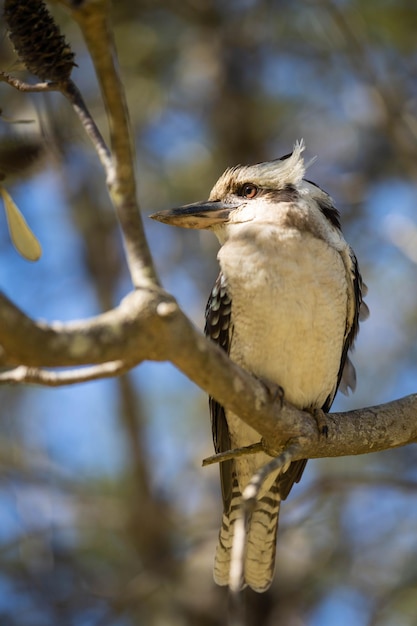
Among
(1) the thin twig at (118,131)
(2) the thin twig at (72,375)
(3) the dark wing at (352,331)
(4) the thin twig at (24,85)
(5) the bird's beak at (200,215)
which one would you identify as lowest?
(2) the thin twig at (72,375)

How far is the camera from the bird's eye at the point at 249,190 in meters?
4.23

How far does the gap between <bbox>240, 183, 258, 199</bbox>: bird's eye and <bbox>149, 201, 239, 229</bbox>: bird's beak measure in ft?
0.33

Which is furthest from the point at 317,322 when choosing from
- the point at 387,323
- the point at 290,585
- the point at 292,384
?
the point at 387,323

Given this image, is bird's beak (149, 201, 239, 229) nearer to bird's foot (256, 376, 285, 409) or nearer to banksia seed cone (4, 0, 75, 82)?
bird's foot (256, 376, 285, 409)

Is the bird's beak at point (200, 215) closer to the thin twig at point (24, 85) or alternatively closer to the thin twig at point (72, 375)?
the thin twig at point (24, 85)

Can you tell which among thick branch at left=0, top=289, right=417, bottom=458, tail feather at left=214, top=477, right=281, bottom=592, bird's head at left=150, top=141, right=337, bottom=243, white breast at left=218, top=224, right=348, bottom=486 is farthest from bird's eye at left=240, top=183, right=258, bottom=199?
thick branch at left=0, top=289, right=417, bottom=458

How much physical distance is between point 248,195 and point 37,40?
1.74m

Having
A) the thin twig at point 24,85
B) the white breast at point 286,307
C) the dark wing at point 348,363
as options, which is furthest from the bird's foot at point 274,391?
the thin twig at point 24,85

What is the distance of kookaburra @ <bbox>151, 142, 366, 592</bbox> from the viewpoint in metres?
3.68

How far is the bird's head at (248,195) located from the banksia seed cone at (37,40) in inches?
51.0

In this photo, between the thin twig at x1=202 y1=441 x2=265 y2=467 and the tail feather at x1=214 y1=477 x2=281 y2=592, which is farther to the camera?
the tail feather at x1=214 y1=477 x2=281 y2=592

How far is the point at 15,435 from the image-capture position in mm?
6867

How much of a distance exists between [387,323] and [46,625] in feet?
12.1

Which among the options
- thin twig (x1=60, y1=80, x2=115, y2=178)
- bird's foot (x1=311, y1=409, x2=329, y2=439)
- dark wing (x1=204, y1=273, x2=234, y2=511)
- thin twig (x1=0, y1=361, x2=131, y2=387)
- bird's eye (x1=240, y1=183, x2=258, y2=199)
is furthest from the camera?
bird's eye (x1=240, y1=183, x2=258, y2=199)
